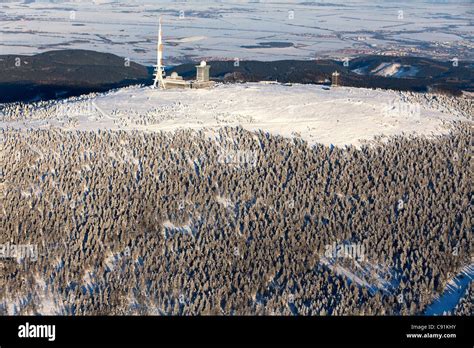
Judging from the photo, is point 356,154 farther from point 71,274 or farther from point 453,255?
point 71,274

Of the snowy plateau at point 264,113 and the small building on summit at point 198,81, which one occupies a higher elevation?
the small building on summit at point 198,81

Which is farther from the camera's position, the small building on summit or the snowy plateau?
the small building on summit

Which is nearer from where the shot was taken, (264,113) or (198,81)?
(264,113)

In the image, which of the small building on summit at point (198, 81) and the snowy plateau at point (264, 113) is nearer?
the snowy plateau at point (264, 113)

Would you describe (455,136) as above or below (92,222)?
above

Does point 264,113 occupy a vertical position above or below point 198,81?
below

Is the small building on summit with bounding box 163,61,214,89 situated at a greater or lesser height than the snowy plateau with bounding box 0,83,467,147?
greater

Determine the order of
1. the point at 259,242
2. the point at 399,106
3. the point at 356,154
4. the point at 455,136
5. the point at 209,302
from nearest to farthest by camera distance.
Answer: the point at 209,302 < the point at 259,242 < the point at 356,154 < the point at 455,136 < the point at 399,106

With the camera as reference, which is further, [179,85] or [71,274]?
[179,85]
